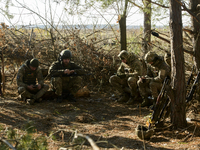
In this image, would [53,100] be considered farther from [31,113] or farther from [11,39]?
[11,39]

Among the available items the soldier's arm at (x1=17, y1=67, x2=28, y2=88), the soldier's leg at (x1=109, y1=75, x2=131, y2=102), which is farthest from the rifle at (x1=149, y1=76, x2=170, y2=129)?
the soldier's arm at (x1=17, y1=67, x2=28, y2=88)

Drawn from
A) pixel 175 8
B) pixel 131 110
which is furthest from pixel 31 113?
pixel 175 8

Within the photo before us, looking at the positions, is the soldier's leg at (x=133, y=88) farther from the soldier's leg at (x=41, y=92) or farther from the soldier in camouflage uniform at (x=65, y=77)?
the soldier's leg at (x=41, y=92)

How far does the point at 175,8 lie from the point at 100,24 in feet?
17.3

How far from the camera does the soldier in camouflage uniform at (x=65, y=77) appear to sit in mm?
6586

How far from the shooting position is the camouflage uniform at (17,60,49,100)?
6371 millimetres

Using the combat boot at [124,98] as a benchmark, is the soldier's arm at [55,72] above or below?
above

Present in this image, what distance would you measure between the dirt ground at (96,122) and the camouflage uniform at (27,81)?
0.93ft

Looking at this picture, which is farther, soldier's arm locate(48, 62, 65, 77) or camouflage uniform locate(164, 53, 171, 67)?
soldier's arm locate(48, 62, 65, 77)

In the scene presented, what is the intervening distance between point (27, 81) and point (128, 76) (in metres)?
3.03

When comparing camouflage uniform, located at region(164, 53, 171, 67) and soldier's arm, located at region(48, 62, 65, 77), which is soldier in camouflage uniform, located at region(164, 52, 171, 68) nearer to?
camouflage uniform, located at region(164, 53, 171, 67)

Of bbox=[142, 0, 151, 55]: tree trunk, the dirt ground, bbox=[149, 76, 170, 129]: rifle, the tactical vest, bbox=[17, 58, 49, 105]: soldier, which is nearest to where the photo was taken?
the dirt ground

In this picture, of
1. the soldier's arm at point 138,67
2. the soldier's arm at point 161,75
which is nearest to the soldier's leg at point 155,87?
the soldier's arm at point 161,75

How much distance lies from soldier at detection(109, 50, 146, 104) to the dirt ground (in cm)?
35
